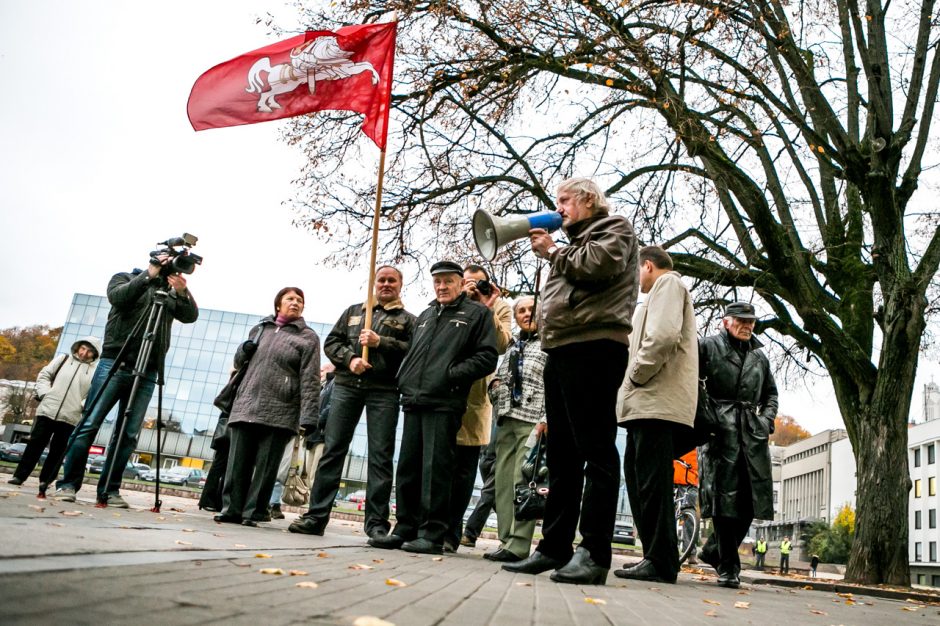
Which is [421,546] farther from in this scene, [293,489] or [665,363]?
[293,489]

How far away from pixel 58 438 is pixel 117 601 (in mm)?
7110

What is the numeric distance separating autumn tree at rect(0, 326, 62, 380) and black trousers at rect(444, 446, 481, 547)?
6337cm

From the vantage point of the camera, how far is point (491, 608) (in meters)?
2.54

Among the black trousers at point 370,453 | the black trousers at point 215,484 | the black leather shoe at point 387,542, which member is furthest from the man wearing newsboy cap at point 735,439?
the black trousers at point 215,484

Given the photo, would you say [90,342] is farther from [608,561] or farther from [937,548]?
[937,548]

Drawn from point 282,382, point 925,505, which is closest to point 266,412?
point 282,382

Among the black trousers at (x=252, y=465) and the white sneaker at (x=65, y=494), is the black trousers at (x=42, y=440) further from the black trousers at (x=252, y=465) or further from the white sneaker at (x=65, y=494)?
the black trousers at (x=252, y=465)

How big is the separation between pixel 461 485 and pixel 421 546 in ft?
3.79

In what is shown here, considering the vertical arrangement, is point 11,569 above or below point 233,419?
below

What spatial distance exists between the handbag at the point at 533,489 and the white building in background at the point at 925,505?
6657 cm

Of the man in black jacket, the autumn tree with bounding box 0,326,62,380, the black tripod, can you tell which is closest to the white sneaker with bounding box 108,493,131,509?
the black tripod

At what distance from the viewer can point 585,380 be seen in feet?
13.5

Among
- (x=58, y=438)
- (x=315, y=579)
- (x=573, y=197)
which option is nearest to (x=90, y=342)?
(x=58, y=438)

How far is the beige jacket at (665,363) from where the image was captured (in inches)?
196
